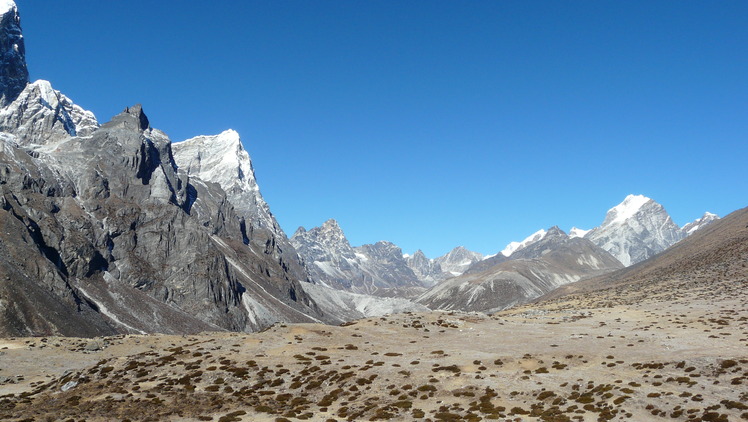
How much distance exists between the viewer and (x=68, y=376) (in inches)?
2338

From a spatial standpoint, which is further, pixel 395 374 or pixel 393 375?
pixel 395 374

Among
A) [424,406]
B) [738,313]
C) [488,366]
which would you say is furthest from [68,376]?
[738,313]

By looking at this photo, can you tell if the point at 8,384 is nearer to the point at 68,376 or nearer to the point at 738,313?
the point at 68,376

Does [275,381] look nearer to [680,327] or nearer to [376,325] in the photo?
[376,325]

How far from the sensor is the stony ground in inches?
1786

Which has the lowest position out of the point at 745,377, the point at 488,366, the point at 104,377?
the point at 745,377

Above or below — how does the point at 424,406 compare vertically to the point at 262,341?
below

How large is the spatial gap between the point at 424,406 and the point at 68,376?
39.3 m

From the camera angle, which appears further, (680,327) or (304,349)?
(680,327)

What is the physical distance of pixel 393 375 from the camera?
54.5 metres

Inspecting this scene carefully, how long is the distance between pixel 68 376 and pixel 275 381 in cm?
2373

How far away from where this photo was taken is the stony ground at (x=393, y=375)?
149 feet

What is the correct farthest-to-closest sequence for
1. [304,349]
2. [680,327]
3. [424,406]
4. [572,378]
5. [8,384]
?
1. [680,327]
2. [304,349]
3. [8,384]
4. [572,378]
5. [424,406]

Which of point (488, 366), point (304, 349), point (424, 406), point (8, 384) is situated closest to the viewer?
point (424, 406)
